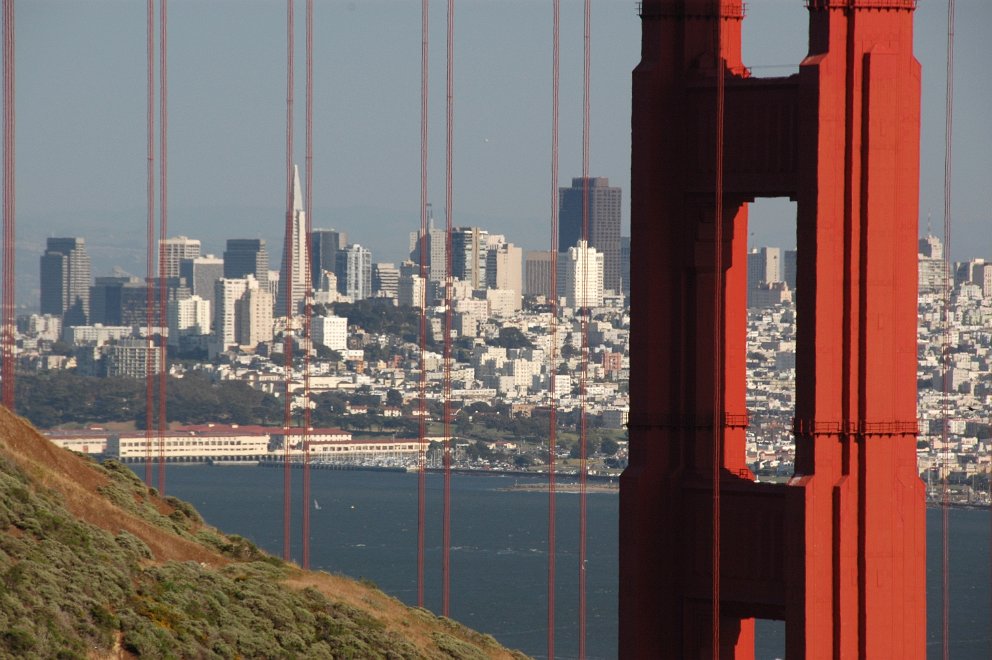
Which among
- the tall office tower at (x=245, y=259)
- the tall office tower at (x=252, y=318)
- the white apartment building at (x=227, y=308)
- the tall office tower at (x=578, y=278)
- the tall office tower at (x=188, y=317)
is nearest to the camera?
the tall office tower at (x=578, y=278)

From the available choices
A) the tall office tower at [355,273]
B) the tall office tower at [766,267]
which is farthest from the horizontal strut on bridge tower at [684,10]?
the tall office tower at [355,273]

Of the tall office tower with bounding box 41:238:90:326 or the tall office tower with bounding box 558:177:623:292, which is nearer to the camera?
the tall office tower with bounding box 558:177:623:292

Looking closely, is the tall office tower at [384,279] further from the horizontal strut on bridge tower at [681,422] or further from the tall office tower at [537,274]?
the horizontal strut on bridge tower at [681,422]

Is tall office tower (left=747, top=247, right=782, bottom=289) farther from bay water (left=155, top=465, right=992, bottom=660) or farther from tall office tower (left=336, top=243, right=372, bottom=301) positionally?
tall office tower (left=336, top=243, right=372, bottom=301)

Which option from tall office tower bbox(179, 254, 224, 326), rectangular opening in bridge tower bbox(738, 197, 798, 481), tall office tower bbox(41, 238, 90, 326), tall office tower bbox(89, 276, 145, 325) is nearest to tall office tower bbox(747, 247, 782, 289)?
rectangular opening in bridge tower bbox(738, 197, 798, 481)

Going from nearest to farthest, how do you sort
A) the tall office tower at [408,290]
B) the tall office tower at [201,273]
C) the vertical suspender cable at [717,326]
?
the vertical suspender cable at [717,326] → the tall office tower at [408,290] → the tall office tower at [201,273]

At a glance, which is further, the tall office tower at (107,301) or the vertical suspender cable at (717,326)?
the tall office tower at (107,301)
